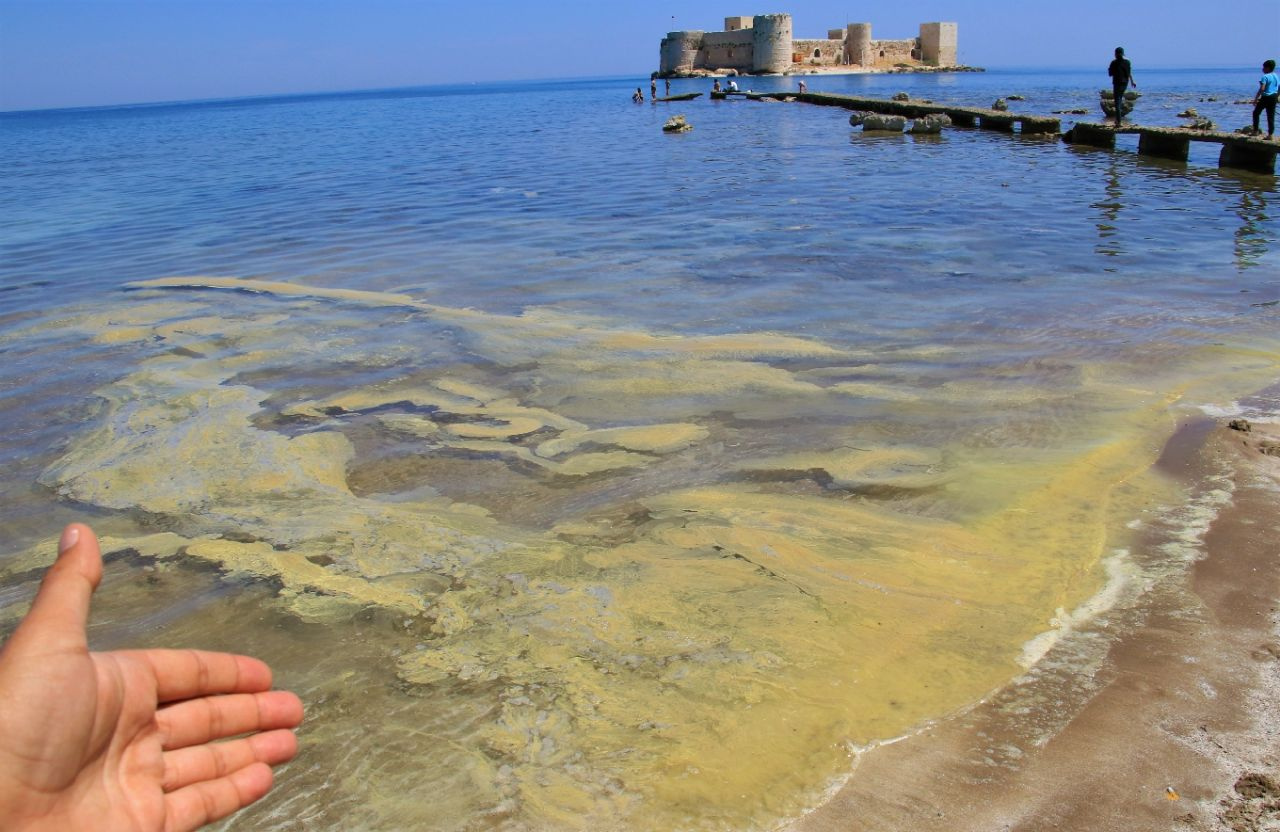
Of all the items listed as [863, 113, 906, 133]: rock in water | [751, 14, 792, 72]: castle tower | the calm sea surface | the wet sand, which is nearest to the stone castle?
[751, 14, 792, 72]: castle tower

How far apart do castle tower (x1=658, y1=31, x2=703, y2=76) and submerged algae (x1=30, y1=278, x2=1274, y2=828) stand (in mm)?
87213

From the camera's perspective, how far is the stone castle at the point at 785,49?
78812mm

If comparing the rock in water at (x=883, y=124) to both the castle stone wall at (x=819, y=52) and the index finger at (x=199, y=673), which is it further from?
the castle stone wall at (x=819, y=52)

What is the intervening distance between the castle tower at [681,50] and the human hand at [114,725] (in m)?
91.7

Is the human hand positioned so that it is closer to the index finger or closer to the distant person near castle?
the index finger

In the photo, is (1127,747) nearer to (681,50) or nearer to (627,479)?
(627,479)

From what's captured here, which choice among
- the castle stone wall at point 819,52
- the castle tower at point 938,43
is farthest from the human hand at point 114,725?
the castle tower at point 938,43

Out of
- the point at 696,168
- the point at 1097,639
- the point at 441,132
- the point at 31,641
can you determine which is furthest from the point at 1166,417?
the point at 441,132

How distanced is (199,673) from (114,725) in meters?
0.20

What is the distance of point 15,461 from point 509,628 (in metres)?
3.58

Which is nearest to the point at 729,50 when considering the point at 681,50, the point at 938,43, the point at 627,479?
the point at 681,50

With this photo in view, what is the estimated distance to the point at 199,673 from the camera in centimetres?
179

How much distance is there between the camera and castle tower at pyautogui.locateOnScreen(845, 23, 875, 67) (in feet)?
285

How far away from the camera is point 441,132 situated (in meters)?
37.8
